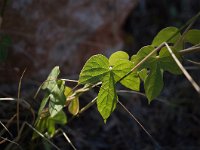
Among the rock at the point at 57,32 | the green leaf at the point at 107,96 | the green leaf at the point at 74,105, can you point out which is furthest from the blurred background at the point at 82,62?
the green leaf at the point at 107,96

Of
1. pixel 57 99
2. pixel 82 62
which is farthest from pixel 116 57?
A: pixel 82 62

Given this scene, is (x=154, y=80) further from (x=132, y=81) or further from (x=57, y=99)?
(x=57, y=99)

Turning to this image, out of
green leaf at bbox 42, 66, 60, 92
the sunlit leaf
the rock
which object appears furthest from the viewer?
the rock

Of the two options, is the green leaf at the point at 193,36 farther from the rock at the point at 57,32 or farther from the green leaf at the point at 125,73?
the rock at the point at 57,32

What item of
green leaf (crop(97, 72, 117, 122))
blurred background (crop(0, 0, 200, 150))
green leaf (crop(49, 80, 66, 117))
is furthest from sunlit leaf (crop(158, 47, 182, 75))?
blurred background (crop(0, 0, 200, 150))

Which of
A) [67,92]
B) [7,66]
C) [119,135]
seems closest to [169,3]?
[119,135]

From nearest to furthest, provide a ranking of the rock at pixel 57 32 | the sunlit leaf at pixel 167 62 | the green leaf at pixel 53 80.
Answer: the sunlit leaf at pixel 167 62
the green leaf at pixel 53 80
the rock at pixel 57 32

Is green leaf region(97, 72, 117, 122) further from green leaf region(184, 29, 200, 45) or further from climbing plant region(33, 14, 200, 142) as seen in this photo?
green leaf region(184, 29, 200, 45)
